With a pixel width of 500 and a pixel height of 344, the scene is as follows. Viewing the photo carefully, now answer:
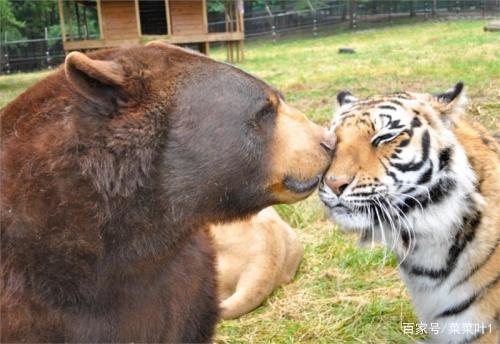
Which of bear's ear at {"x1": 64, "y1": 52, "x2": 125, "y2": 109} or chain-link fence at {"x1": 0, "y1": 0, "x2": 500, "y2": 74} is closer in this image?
bear's ear at {"x1": 64, "y1": 52, "x2": 125, "y2": 109}

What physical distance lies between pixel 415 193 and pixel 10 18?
2272 centimetres

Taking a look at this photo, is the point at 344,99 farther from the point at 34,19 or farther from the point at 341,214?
the point at 34,19

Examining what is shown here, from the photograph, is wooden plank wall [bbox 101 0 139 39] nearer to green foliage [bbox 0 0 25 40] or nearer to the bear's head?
green foliage [bbox 0 0 25 40]

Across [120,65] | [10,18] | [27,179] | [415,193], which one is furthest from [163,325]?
[10,18]

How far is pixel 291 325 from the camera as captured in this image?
388 cm

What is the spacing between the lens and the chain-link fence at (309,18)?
99.5ft

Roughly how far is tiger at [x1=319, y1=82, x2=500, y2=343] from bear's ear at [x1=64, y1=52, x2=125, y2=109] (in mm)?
1130

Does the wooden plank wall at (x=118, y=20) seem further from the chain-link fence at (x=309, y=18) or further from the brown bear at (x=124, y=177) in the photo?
the brown bear at (x=124, y=177)

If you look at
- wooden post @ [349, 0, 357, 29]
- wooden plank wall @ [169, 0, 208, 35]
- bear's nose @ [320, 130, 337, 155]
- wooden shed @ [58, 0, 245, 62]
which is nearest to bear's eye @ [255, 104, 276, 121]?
bear's nose @ [320, 130, 337, 155]

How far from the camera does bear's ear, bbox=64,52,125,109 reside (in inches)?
80.4

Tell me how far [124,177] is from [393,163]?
4.57ft

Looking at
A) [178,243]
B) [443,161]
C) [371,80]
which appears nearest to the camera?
[178,243]

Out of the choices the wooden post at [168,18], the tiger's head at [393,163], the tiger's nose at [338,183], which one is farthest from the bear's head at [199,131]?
the wooden post at [168,18]

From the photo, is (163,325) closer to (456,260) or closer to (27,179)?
(27,179)
